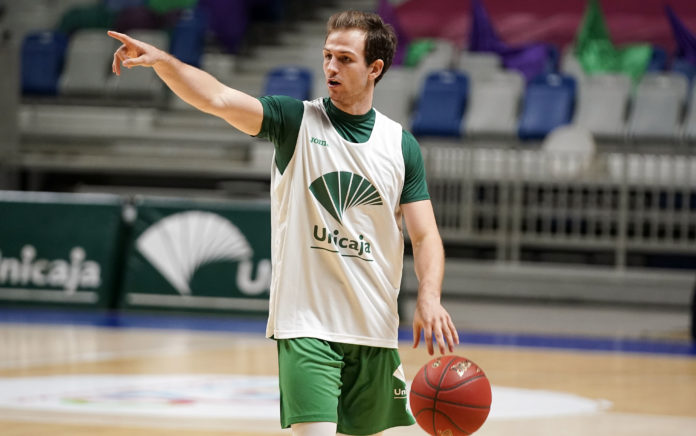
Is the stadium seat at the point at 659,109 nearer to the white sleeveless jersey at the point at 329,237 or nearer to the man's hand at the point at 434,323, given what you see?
the white sleeveless jersey at the point at 329,237

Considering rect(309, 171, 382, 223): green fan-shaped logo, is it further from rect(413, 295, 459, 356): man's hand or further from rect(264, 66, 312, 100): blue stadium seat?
rect(264, 66, 312, 100): blue stadium seat

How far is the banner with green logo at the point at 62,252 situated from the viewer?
12.5 meters

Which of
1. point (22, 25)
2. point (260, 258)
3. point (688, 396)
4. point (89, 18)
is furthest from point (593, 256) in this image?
point (22, 25)

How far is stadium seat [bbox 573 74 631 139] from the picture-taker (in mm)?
16734

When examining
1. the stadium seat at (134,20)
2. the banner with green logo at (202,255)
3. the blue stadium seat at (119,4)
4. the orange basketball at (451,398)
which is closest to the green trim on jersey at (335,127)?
the orange basketball at (451,398)

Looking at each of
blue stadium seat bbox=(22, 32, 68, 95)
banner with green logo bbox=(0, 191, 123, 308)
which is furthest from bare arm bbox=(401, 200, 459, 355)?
blue stadium seat bbox=(22, 32, 68, 95)

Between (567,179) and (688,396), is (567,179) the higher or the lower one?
the higher one

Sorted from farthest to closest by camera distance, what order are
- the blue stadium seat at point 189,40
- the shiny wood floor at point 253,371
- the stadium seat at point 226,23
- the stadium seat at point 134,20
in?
1. the stadium seat at point 226,23
2. the stadium seat at point 134,20
3. the blue stadium seat at point 189,40
4. the shiny wood floor at point 253,371

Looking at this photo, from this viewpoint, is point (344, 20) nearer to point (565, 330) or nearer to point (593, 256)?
point (565, 330)

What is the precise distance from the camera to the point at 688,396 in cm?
777

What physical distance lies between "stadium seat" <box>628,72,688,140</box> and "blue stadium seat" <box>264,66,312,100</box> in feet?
16.3

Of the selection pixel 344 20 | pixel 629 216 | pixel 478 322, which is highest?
pixel 344 20

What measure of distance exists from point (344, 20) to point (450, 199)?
11287mm

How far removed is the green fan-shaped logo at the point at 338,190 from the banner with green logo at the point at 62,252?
9.03 metres
